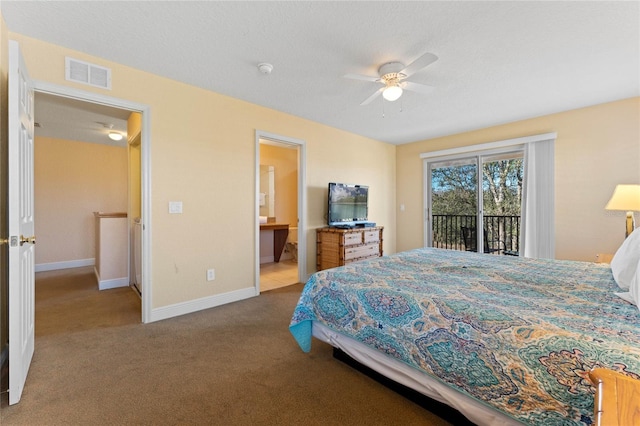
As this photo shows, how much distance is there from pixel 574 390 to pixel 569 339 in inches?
7.1

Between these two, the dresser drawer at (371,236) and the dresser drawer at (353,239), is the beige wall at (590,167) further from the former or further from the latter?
the dresser drawer at (353,239)

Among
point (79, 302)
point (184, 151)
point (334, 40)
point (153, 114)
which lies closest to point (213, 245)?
point (184, 151)

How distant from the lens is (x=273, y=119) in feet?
12.3

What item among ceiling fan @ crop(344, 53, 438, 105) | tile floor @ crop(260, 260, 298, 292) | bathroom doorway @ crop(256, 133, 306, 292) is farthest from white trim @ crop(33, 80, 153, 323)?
bathroom doorway @ crop(256, 133, 306, 292)

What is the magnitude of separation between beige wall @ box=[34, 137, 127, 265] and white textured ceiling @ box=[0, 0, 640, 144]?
399 centimetres

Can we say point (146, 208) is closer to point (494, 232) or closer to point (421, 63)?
point (421, 63)

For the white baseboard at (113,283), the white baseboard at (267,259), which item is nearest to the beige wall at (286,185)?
the white baseboard at (267,259)

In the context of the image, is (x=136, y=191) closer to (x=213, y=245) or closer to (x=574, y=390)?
(x=213, y=245)

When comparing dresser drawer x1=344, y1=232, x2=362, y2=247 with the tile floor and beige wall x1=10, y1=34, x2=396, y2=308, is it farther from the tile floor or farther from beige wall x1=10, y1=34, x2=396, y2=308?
beige wall x1=10, y1=34, x2=396, y2=308

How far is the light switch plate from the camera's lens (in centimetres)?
292

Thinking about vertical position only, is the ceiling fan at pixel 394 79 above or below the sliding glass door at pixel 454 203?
above

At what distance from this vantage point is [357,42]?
7.15 feet

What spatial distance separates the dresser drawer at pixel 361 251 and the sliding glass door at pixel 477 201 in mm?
1325

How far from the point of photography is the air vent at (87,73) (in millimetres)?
2346
